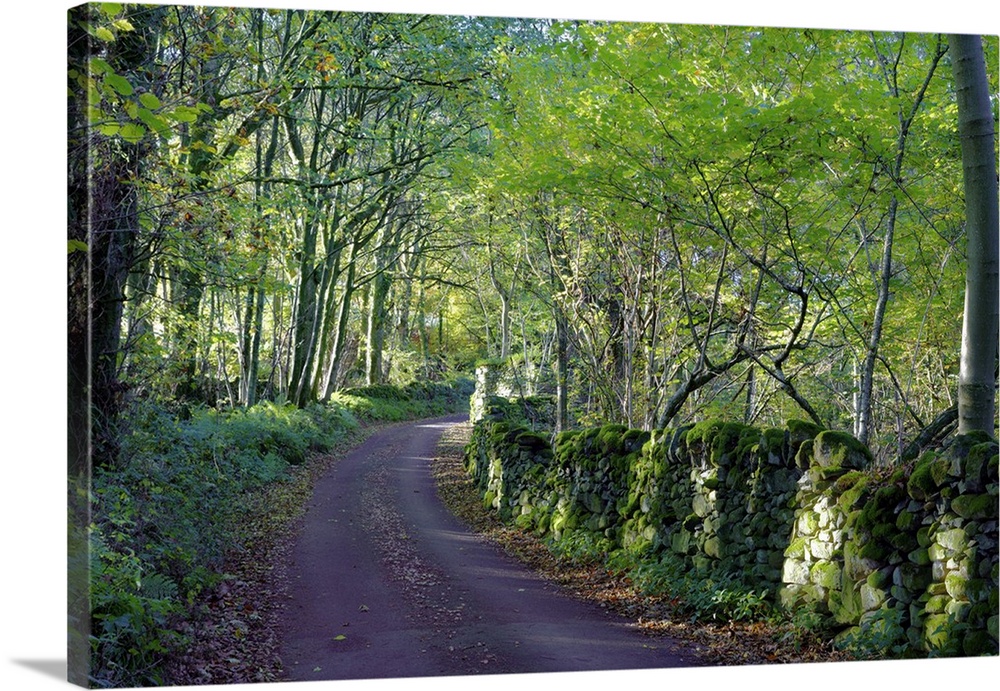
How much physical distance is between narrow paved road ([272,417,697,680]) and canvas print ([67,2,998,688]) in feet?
0.11

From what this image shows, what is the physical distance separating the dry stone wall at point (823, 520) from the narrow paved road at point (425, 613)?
2.97 feet

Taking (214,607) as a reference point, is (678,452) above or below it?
above

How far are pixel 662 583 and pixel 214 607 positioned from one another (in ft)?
10.6

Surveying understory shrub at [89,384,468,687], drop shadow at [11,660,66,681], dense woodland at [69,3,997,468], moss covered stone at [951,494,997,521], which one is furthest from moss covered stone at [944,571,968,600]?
drop shadow at [11,660,66,681]

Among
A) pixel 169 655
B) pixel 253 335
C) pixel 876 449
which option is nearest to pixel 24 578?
pixel 169 655

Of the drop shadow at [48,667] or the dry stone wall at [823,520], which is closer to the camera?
the dry stone wall at [823,520]

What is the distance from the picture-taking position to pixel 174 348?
850cm

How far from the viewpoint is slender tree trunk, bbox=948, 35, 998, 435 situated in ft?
15.0

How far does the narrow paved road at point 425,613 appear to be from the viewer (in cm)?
455

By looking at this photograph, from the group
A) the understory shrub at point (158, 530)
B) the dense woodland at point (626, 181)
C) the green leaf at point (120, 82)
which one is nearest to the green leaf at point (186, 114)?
the dense woodland at point (626, 181)

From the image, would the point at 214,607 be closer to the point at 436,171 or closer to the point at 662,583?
the point at 662,583

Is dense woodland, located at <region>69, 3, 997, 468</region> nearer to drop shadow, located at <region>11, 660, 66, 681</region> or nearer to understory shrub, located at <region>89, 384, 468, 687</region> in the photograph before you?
understory shrub, located at <region>89, 384, 468, 687</region>

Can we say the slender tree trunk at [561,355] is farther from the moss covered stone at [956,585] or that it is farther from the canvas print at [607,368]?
the moss covered stone at [956,585]

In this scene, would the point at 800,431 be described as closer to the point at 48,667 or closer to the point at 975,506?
the point at 975,506
